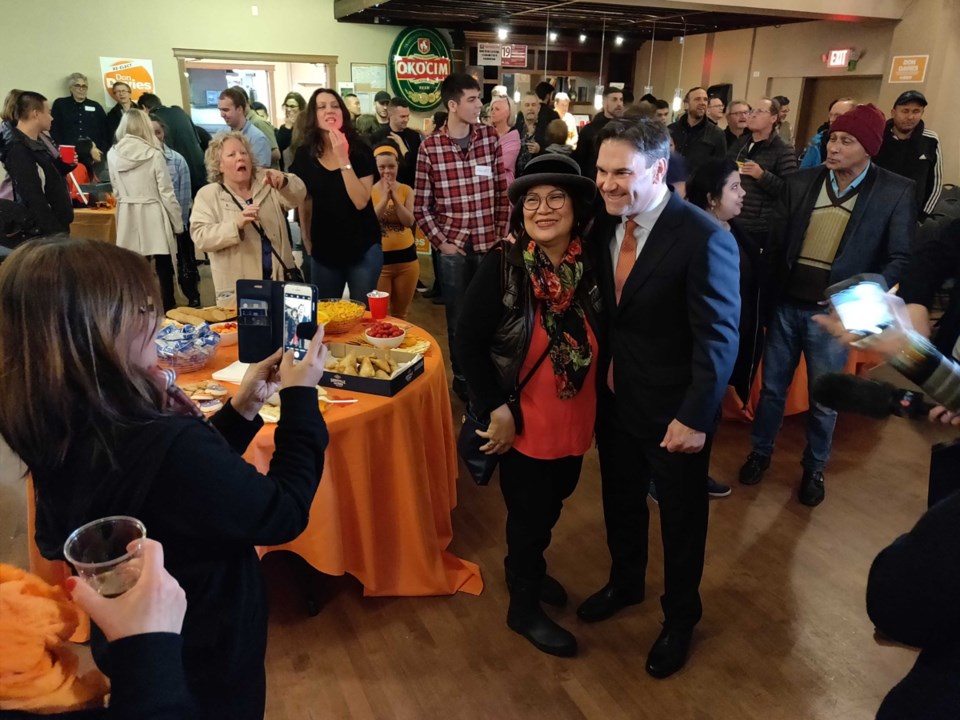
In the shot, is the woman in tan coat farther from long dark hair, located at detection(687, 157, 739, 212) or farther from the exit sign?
the exit sign

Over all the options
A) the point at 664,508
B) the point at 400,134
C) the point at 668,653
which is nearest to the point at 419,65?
the point at 400,134

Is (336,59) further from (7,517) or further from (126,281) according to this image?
(126,281)

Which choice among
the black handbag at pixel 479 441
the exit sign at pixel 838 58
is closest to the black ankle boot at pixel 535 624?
the black handbag at pixel 479 441

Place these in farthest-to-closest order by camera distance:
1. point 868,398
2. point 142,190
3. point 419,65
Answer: point 419,65 < point 142,190 < point 868,398

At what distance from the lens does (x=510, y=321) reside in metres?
1.85

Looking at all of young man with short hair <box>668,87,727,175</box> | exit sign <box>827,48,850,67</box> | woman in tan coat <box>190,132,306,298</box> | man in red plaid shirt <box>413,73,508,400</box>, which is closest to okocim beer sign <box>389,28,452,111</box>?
young man with short hair <box>668,87,727,175</box>

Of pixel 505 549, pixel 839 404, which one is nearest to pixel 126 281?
pixel 839 404

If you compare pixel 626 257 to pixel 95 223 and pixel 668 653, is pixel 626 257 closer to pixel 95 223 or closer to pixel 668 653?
pixel 668 653

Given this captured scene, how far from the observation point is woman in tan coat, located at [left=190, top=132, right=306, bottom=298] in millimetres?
2871

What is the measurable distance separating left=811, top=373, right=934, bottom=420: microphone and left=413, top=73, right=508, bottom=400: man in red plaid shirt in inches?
105

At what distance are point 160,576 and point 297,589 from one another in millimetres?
1773

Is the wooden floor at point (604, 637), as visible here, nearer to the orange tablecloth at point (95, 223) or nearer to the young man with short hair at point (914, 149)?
the young man with short hair at point (914, 149)

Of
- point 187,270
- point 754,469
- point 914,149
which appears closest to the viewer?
point 754,469

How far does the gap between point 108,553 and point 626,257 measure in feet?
4.60
